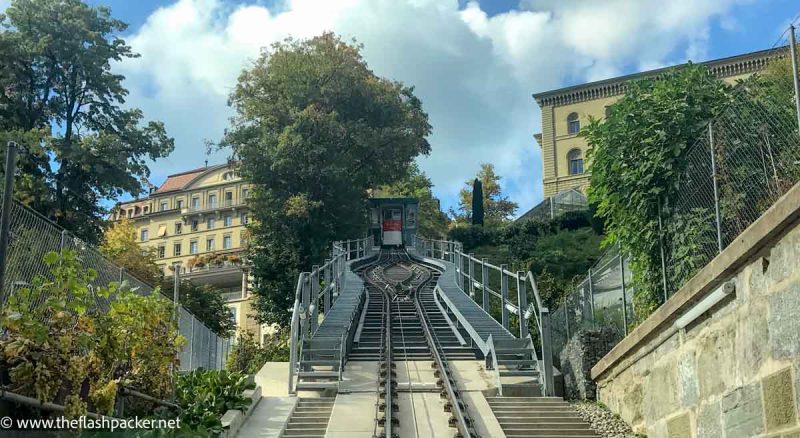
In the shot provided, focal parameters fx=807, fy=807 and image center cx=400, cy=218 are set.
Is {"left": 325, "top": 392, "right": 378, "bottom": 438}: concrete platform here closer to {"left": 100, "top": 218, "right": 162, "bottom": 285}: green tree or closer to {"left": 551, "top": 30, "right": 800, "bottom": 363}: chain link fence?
{"left": 551, "top": 30, "right": 800, "bottom": 363}: chain link fence

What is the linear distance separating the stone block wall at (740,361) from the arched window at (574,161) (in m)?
61.4

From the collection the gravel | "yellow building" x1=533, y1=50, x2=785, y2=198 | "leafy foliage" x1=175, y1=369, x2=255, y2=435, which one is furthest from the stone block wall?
"yellow building" x1=533, y1=50, x2=785, y2=198

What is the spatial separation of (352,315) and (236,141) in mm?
20485

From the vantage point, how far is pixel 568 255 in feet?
121

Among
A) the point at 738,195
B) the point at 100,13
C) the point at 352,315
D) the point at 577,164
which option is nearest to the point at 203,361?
the point at 352,315

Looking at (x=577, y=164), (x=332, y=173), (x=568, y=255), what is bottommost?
(x=568, y=255)

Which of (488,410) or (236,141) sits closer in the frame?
(488,410)

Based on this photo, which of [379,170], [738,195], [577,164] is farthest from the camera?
[577,164]

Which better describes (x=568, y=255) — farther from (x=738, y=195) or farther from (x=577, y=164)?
(x=577, y=164)

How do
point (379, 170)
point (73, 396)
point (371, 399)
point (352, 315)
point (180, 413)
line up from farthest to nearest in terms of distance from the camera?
1. point (379, 170)
2. point (352, 315)
3. point (371, 399)
4. point (180, 413)
5. point (73, 396)

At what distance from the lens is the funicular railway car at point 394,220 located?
54.1 meters

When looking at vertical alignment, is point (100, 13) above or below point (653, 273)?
above

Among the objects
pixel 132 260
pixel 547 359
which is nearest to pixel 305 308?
pixel 547 359

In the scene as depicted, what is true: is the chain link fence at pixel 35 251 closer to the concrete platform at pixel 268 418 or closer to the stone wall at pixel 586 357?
the concrete platform at pixel 268 418
